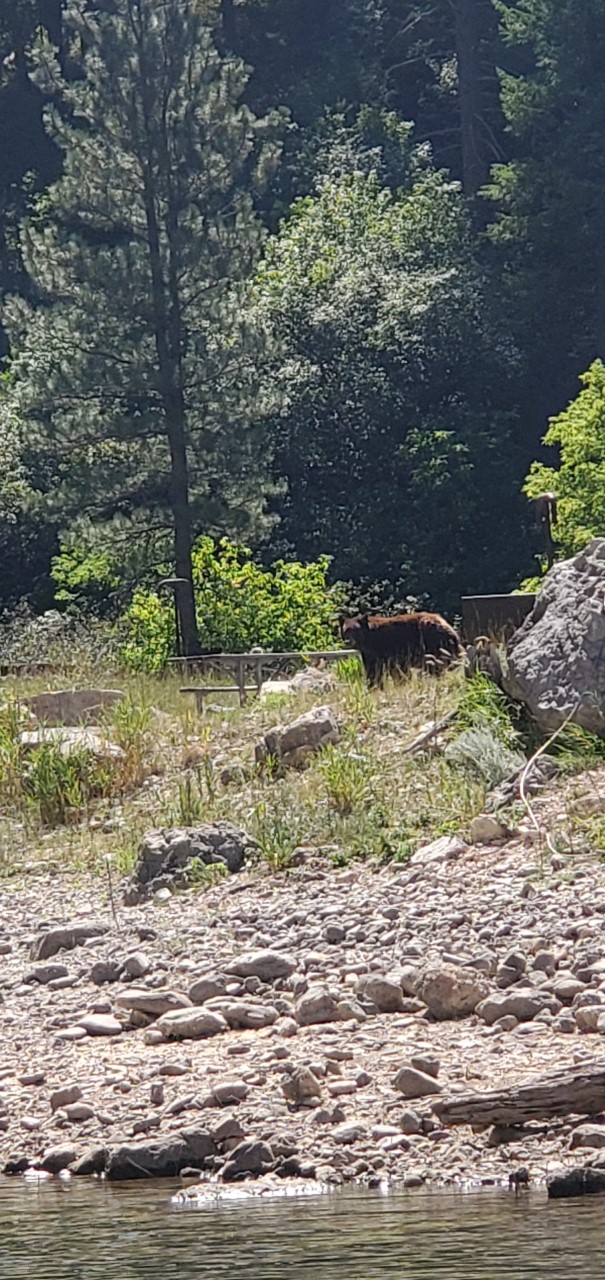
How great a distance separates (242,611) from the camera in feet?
98.6

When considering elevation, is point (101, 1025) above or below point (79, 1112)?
above

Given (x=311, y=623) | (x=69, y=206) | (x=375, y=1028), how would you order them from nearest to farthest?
(x=375, y=1028) → (x=311, y=623) → (x=69, y=206)

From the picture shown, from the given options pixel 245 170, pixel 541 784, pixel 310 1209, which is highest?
pixel 245 170

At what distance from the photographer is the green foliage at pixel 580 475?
89.1 feet

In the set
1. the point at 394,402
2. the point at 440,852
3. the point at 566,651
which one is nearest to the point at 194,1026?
the point at 440,852

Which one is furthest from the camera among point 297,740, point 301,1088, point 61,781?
point 61,781

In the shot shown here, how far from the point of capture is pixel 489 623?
17.2 meters

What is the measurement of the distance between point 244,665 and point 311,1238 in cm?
1270

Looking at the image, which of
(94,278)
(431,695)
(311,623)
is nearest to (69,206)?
(94,278)

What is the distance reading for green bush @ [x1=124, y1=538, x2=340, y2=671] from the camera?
94.3 feet

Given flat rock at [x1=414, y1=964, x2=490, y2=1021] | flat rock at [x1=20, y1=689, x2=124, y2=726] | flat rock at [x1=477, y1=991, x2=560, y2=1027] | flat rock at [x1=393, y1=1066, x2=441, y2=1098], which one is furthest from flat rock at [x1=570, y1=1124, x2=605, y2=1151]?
flat rock at [x1=20, y1=689, x2=124, y2=726]

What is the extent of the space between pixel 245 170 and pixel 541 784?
33082 mm

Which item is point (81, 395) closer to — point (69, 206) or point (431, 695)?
point (69, 206)

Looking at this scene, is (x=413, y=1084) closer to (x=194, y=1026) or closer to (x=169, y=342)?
(x=194, y=1026)
